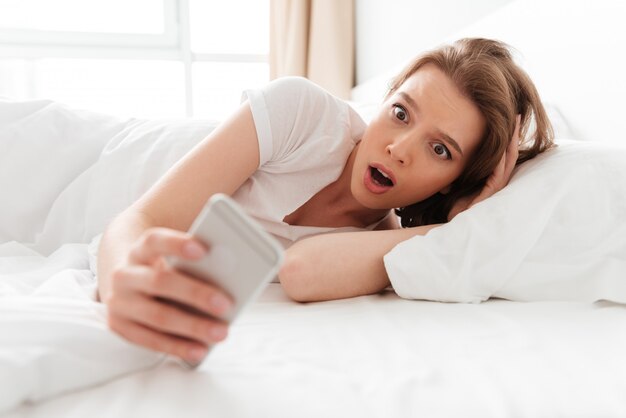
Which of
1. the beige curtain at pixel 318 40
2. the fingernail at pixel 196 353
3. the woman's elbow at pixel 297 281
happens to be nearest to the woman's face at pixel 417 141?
the woman's elbow at pixel 297 281

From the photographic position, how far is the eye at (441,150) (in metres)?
0.96

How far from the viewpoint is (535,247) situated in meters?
0.80

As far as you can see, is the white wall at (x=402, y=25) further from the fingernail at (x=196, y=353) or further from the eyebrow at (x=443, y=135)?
the fingernail at (x=196, y=353)

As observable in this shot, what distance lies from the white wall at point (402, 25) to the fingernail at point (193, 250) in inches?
56.3

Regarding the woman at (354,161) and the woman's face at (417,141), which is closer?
the woman at (354,161)

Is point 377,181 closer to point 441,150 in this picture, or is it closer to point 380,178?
point 380,178

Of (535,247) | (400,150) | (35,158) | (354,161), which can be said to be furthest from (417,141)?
(35,158)

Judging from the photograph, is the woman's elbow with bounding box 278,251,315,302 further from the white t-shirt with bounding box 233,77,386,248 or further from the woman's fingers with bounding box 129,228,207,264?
the woman's fingers with bounding box 129,228,207,264

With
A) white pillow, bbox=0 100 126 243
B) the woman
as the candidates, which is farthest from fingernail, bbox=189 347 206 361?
white pillow, bbox=0 100 126 243

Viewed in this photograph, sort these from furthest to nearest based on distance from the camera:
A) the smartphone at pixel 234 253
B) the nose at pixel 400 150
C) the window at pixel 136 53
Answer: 1. the window at pixel 136 53
2. the nose at pixel 400 150
3. the smartphone at pixel 234 253

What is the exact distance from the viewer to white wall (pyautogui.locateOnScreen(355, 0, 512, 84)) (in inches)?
70.1

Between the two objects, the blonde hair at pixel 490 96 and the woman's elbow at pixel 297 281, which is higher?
the blonde hair at pixel 490 96

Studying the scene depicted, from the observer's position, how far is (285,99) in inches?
37.9

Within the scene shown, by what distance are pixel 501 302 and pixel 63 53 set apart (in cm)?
302
